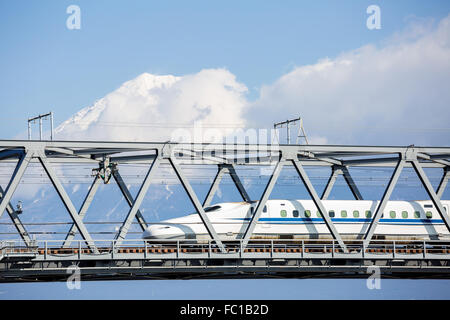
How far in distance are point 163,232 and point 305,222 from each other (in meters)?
11.9

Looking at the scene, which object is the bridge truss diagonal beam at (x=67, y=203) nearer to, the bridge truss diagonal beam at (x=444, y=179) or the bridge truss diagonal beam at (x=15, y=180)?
the bridge truss diagonal beam at (x=15, y=180)

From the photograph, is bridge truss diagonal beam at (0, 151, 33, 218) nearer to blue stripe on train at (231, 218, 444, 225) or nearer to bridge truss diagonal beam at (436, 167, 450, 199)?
blue stripe on train at (231, 218, 444, 225)

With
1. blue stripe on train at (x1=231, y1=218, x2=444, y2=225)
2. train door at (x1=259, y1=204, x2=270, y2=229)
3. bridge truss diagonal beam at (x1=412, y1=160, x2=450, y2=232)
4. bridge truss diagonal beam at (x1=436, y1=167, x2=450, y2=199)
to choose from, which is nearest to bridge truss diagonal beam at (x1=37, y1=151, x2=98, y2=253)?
blue stripe on train at (x1=231, y1=218, x2=444, y2=225)

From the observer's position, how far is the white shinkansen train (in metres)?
54.4

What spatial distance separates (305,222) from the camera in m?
57.8

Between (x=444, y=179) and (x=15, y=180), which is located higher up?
(x=15, y=180)

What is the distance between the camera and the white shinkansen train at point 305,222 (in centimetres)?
5441

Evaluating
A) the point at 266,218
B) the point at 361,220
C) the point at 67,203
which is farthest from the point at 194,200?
the point at 361,220

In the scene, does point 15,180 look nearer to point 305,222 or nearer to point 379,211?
point 305,222

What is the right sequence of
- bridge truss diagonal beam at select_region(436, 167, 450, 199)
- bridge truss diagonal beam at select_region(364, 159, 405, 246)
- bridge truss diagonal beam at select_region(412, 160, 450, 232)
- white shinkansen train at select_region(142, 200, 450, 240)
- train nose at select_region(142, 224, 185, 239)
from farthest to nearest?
1. bridge truss diagonal beam at select_region(436, 167, 450, 199)
2. white shinkansen train at select_region(142, 200, 450, 240)
3. bridge truss diagonal beam at select_region(412, 160, 450, 232)
4. train nose at select_region(142, 224, 185, 239)
5. bridge truss diagonal beam at select_region(364, 159, 405, 246)
